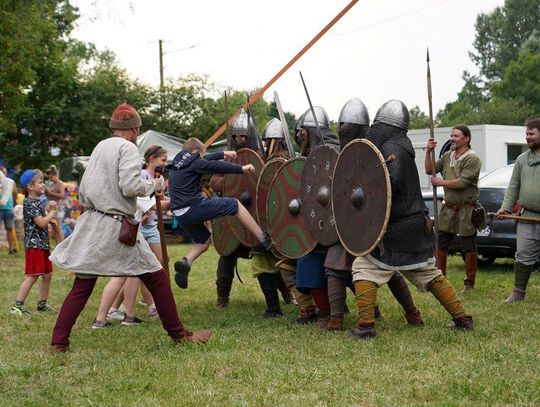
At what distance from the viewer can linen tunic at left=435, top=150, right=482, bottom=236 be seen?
7.77 metres

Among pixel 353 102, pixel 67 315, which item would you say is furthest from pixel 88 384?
pixel 353 102

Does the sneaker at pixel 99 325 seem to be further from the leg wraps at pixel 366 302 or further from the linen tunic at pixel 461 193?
the linen tunic at pixel 461 193

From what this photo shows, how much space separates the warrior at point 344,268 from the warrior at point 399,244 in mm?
268

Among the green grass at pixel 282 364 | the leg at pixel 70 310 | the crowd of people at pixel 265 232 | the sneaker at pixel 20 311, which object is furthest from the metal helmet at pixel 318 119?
the sneaker at pixel 20 311

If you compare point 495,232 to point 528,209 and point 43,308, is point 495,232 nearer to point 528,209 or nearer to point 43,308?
point 528,209

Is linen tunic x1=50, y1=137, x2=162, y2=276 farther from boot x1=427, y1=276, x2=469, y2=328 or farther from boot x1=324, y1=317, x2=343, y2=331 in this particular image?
boot x1=427, y1=276, x2=469, y2=328

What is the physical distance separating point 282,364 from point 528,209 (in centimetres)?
332

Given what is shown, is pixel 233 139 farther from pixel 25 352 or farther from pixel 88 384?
pixel 88 384

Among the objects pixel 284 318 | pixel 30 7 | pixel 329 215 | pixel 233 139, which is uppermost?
pixel 30 7

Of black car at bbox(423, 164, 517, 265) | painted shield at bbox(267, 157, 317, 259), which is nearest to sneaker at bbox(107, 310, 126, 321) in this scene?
painted shield at bbox(267, 157, 317, 259)

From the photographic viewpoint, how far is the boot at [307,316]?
6444mm

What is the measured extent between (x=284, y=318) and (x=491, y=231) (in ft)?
12.4

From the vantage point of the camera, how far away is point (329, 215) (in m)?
5.92

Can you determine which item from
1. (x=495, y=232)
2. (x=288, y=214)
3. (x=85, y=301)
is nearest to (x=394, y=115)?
(x=288, y=214)
